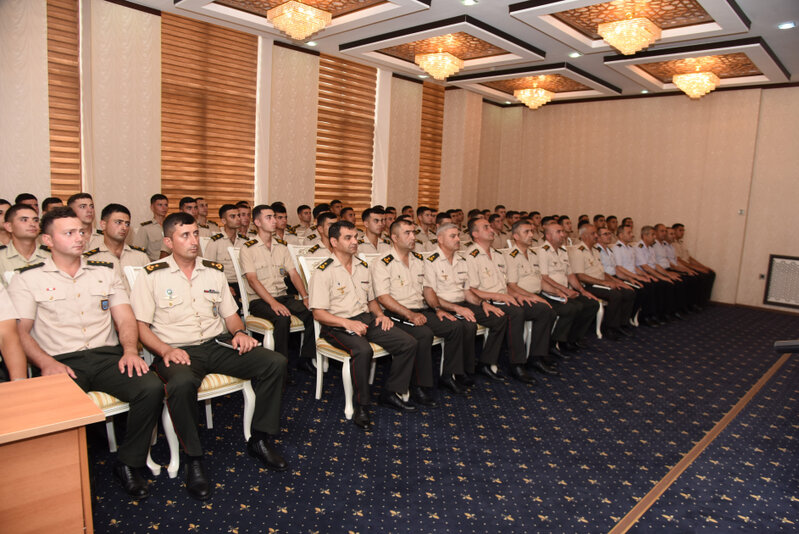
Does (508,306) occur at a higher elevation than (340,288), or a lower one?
lower

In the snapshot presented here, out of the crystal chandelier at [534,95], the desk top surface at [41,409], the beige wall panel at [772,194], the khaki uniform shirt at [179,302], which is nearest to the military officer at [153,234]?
the khaki uniform shirt at [179,302]

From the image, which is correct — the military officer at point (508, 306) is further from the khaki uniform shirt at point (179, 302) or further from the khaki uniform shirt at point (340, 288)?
the khaki uniform shirt at point (179, 302)

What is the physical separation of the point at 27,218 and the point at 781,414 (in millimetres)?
5372

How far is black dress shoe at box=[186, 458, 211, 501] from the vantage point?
2.67 m

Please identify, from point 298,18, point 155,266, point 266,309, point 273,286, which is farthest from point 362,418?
point 298,18

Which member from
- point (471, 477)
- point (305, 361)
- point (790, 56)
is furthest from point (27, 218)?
point (790, 56)

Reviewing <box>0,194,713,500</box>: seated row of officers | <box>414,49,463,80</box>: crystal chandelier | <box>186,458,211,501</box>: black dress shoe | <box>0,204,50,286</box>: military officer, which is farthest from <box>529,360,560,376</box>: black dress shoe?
<box>414,49,463,80</box>: crystal chandelier

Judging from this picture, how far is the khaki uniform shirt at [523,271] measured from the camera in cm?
539

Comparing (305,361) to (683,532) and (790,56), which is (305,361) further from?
(790,56)

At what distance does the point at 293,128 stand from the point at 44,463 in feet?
20.3

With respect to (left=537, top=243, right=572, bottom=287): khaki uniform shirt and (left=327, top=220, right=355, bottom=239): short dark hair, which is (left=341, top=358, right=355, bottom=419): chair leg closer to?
(left=327, top=220, right=355, bottom=239): short dark hair

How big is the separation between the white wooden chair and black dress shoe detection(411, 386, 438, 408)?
1.27 metres

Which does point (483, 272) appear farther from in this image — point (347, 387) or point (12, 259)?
point (12, 259)

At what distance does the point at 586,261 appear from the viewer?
21.2 ft
